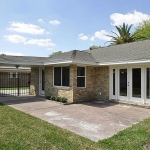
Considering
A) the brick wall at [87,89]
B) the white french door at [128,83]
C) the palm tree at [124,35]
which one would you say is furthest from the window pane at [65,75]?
the palm tree at [124,35]

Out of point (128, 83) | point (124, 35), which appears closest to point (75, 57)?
point (128, 83)

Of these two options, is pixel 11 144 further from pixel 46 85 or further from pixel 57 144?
pixel 46 85

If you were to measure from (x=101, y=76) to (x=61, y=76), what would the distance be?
2.94 meters

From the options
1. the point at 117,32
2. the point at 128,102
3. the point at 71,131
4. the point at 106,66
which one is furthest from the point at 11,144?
the point at 117,32

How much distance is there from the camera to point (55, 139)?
425 cm

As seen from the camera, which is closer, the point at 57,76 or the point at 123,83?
the point at 123,83

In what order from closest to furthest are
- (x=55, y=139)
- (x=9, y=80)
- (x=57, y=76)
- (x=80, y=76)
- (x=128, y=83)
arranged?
(x=55, y=139) → (x=128, y=83) → (x=80, y=76) → (x=57, y=76) → (x=9, y=80)

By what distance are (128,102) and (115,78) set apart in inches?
71.2

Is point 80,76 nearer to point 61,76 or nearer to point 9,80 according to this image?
point 61,76

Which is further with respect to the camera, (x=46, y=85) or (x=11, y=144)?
(x=46, y=85)

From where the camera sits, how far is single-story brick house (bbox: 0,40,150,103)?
9297 millimetres

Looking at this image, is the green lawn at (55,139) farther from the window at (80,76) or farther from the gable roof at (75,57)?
the gable roof at (75,57)

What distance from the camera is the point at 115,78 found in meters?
10.5

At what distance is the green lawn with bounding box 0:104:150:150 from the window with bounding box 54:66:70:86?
18.1ft
